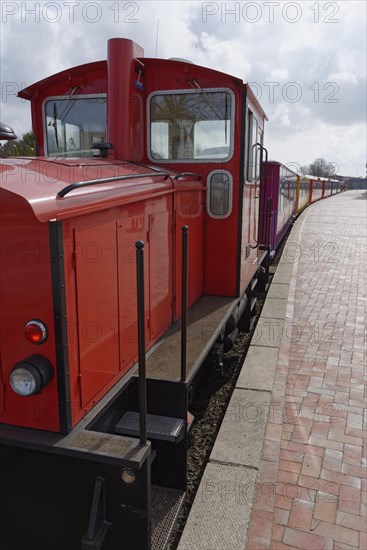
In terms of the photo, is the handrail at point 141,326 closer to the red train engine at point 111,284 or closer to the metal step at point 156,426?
the red train engine at point 111,284

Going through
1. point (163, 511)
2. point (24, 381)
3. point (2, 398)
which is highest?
point (24, 381)

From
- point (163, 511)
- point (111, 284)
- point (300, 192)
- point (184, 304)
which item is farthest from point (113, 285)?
point (300, 192)

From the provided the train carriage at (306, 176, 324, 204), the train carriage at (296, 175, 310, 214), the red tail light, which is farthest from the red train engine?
the train carriage at (306, 176, 324, 204)

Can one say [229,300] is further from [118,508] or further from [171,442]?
[118,508]

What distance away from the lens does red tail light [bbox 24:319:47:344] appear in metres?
2.18

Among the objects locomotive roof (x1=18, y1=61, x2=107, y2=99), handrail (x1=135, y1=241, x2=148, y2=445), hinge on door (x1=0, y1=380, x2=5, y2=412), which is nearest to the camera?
handrail (x1=135, y1=241, x2=148, y2=445)

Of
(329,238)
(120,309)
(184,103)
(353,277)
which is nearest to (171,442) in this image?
(120,309)

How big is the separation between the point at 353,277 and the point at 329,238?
19.8 feet

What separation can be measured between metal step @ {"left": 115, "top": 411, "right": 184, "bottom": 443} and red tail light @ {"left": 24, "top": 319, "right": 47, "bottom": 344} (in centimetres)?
90

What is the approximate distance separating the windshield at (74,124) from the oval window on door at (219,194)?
3.63 ft

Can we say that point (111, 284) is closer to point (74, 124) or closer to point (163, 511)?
point (163, 511)

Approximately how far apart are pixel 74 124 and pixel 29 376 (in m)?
2.80

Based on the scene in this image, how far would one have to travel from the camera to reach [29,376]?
2.14 metres

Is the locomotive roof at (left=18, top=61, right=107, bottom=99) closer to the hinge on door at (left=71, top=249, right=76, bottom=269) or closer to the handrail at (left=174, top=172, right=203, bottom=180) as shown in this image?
the handrail at (left=174, top=172, right=203, bottom=180)
